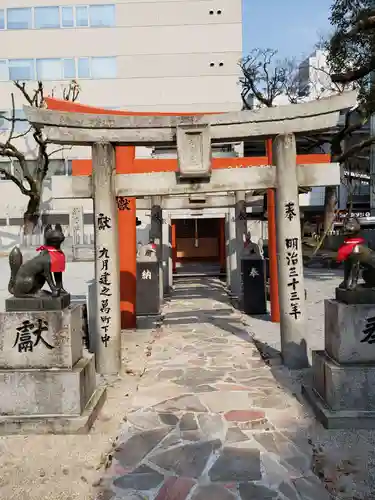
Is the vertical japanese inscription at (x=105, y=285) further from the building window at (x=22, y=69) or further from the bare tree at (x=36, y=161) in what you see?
the building window at (x=22, y=69)

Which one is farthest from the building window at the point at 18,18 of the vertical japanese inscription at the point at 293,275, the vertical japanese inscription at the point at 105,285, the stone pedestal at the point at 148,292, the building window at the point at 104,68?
the vertical japanese inscription at the point at 293,275

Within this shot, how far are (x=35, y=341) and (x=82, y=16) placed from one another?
25743 mm

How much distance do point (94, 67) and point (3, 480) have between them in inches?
1003

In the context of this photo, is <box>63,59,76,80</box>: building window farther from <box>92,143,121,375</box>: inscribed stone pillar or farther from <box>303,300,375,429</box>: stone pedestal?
<box>303,300,375,429</box>: stone pedestal

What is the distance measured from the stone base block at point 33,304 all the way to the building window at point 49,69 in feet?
78.3

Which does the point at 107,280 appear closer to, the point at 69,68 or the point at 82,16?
the point at 69,68

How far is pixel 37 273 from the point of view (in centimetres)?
502

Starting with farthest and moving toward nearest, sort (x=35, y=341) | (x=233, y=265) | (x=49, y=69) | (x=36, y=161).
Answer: (x=36, y=161) < (x=49, y=69) < (x=233, y=265) < (x=35, y=341)

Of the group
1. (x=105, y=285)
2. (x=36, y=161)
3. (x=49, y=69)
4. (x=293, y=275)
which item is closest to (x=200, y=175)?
(x=293, y=275)

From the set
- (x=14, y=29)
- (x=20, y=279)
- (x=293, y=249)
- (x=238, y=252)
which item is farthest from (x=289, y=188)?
(x=14, y=29)

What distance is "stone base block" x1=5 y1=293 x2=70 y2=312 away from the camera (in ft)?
16.2

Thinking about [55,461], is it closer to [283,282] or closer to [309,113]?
[283,282]

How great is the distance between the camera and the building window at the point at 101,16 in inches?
985

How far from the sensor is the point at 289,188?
21.7ft
